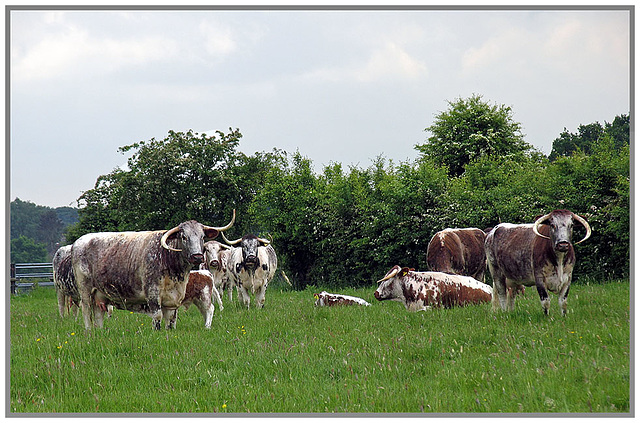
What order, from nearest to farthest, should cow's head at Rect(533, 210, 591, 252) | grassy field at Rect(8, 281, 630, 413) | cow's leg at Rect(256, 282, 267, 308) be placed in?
grassy field at Rect(8, 281, 630, 413), cow's head at Rect(533, 210, 591, 252), cow's leg at Rect(256, 282, 267, 308)

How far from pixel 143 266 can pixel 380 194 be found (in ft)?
48.5

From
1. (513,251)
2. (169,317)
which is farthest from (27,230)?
(513,251)

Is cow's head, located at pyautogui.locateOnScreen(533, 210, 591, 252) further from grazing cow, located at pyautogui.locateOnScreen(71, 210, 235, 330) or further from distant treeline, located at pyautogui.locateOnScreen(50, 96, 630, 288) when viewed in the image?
grazing cow, located at pyautogui.locateOnScreen(71, 210, 235, 330)

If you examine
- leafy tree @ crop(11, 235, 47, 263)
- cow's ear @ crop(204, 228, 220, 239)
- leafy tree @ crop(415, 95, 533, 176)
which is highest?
leafy tree @ crop(415, 95, 533, 176)

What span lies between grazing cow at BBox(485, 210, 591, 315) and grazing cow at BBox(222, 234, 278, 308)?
6.02 meters

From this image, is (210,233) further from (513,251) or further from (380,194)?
(380,194)

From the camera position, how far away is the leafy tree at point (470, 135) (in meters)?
35.8

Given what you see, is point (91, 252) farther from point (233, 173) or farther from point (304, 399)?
point (233, 173)

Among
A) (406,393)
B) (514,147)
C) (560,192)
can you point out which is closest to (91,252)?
(406,393)

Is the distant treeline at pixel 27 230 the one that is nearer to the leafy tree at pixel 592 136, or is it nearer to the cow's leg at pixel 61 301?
the cow's leg at pixel 61 301

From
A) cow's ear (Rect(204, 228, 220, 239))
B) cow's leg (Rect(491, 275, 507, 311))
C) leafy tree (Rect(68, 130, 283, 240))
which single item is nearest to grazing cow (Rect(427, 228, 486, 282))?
cow's leg (Rect(491, 275, 507, 311))

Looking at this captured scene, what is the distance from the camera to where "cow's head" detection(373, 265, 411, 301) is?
1304cm

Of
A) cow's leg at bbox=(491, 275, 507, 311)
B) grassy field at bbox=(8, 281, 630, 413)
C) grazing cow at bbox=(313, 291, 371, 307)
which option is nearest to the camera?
grassy field at bbox=(8, 281, 630, 413)

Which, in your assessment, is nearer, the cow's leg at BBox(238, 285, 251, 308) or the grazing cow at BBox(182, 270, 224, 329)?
the grazing cow at BBox(182, 270, 224, 329)
